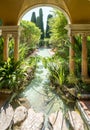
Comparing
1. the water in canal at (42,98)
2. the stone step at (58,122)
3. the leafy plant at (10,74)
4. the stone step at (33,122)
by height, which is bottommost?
the water in canal at (42,98)

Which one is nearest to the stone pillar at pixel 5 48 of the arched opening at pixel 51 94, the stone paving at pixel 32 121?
the arched opening at pixel 51 94

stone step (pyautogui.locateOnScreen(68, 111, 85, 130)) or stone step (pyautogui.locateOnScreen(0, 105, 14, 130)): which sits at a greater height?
stone step (pyautogui.locateOnScreen(0, 105, 14, 130))

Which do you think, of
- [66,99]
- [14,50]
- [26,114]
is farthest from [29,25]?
[26,114]

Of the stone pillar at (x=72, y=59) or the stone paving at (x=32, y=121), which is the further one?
the stone pillar at (x=72, y=59)

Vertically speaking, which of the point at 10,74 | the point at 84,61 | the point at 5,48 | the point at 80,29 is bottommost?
the point at 10,74

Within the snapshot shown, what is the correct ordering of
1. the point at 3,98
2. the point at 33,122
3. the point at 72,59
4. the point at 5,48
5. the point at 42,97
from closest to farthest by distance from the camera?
the point at 33,122 → the point at 3,98 → the point at 42,97 → the point at 72,59 → the point at 5,48

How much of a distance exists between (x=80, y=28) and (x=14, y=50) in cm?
284

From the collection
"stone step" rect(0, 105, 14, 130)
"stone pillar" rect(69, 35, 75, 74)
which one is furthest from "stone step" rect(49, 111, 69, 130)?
"stone pillar" rect(69, 35, 75, 74)

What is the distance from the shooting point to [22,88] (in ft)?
29.8

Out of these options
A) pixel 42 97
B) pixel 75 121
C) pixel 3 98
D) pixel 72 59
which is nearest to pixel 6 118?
pixel 75 121

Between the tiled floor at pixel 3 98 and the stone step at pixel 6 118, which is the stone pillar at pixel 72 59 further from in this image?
the stone step at pixel 6 118

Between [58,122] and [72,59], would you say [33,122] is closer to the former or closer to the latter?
[58,122]

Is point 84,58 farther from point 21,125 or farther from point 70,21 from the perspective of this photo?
point 21,125

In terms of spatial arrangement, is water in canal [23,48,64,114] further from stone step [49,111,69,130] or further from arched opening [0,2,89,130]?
stone step [49,111,69,130]
